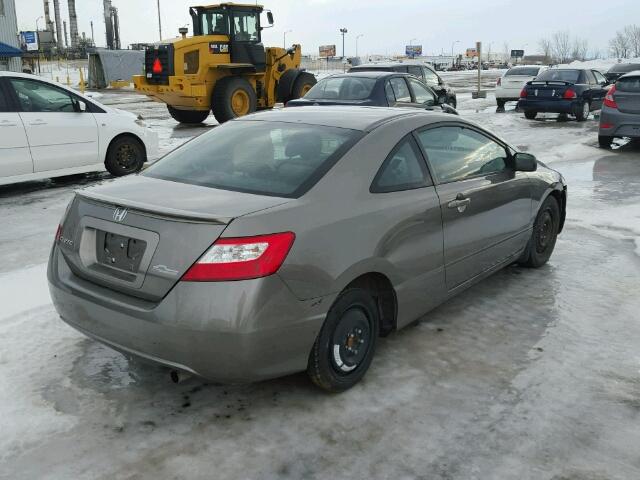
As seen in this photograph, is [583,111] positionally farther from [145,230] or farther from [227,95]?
[145,230]

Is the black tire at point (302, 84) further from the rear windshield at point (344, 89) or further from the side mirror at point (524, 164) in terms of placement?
the side mirror at point (524, 164)

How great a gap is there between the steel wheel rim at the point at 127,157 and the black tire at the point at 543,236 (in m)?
6.50

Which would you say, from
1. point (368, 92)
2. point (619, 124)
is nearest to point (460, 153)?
point (368, 92)

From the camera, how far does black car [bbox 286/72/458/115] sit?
443 inches

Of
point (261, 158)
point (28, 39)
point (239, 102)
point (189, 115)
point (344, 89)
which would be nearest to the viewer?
point (261, 158)

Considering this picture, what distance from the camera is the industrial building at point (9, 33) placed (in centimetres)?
3117

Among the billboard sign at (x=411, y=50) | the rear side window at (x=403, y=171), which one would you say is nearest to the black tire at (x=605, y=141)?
the rear side window at (x=403, y=171)

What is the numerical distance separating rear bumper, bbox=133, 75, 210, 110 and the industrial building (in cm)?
1747

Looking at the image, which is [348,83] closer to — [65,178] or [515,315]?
[65,178]

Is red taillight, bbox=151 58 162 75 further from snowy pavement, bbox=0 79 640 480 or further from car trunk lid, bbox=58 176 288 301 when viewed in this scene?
car trunk lid, bbox=58 176 288 301

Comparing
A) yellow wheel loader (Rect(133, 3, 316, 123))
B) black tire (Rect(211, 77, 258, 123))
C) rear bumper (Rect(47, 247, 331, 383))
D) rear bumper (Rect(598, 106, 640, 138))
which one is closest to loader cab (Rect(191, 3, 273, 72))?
yellow wheel loader (Rect(133, 3, 316, 123))

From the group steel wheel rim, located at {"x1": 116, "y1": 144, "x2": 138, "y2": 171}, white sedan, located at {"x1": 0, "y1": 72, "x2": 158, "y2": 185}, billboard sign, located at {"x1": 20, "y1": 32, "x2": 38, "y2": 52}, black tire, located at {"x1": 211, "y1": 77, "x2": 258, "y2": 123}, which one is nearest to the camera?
white sedan, located at {"x1": 0, "y1": 72, "x2": 158, "y2": 185}

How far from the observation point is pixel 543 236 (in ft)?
18.5

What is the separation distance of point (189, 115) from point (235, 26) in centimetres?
287
